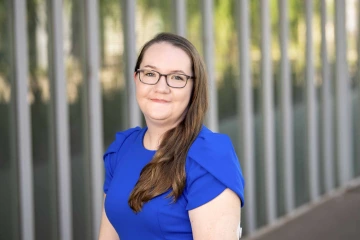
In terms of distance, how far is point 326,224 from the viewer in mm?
7082

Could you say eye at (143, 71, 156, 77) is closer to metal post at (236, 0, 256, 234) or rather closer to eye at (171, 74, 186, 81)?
eye at (171, 74, 186, 81)

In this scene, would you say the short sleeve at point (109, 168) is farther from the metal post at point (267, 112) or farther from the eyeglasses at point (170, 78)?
the metal post at point (267, 112)

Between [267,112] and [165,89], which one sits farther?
[267,112]

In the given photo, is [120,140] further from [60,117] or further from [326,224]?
[326,224]

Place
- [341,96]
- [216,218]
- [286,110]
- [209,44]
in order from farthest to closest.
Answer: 1. [341,96]
2. [286,110]
3. [209,44]
4. [216,218]

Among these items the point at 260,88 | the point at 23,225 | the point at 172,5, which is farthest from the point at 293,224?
the point at 23,225

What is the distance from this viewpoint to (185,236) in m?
2.06

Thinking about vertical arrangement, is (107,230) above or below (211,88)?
below

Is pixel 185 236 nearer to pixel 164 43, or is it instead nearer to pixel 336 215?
pixel 164 43

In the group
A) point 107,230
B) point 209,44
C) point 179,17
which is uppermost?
point 179,17

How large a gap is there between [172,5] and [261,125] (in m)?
1.69

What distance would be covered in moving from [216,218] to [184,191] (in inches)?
4.4

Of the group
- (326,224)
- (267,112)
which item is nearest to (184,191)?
(267,112)

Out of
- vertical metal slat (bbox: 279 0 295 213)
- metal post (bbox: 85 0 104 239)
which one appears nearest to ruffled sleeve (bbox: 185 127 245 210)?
metal post (bbox: 85 0 104 239)
